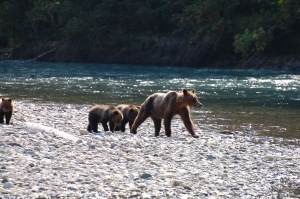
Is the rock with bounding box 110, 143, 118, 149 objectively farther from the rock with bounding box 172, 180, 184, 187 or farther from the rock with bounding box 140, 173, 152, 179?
the rock with bounding box 172, 180, 184, 187

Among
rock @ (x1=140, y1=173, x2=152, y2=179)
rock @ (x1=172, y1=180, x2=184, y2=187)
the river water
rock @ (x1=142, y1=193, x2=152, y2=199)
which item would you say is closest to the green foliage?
the river water

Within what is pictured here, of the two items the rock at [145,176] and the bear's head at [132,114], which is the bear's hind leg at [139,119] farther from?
the rock at [145,176]

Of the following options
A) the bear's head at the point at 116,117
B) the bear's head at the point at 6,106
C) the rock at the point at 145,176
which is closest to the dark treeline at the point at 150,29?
the bear's head at the point at 116,117

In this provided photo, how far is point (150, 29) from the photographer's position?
49281 mm

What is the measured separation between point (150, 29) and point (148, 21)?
2.72 ft

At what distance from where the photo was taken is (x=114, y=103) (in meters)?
19.4

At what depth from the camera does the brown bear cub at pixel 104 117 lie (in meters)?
12.5

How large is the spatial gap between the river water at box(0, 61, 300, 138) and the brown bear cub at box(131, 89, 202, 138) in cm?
196

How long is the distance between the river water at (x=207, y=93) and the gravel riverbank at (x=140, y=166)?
3.24 m

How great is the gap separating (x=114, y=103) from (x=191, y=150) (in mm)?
9433

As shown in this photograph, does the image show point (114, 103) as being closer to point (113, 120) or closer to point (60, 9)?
point (113, 120)

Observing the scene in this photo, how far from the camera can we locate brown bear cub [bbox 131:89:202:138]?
11.9m

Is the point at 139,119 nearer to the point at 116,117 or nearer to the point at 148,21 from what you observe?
the point at 116,117

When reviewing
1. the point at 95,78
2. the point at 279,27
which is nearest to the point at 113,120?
the point at 95,78
